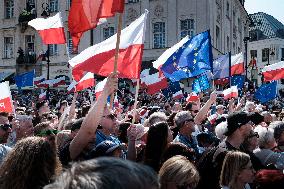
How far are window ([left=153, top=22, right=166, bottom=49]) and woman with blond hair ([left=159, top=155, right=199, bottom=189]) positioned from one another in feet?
103

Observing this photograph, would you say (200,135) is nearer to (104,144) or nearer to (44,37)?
(104,144)

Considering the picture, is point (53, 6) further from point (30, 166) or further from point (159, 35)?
point (30, 166)

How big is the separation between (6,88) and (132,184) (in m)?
8.33

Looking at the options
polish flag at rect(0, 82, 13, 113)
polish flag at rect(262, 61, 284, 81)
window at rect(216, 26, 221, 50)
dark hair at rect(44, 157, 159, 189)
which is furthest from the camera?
window at rect(216, 26, 221, 50)

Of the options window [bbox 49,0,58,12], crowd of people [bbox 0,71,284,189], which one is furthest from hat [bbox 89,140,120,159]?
window [bbox 49,0,58,12]

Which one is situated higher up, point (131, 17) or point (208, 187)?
point (131, 17)

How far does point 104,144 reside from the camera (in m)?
3.81

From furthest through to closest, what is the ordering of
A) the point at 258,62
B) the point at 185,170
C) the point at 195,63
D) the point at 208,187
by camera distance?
the point at 258,62 → the point at 195,63 → the point at 208,187 → the point at 185,170

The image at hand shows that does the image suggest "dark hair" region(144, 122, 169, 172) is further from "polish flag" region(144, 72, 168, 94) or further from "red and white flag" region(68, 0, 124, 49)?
"polish flag" region(144, 72, 168, 94)

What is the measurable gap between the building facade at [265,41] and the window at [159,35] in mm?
31433

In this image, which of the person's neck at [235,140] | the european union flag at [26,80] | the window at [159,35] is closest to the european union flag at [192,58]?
the person's neck at [235,140]

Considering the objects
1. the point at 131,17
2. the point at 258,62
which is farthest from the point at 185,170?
the point at 258,62

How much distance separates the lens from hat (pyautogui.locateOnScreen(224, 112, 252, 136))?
508cm

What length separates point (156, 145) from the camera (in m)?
4.41
